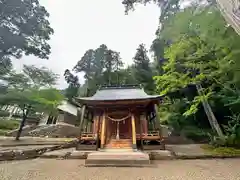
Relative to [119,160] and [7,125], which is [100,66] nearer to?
[7,125]

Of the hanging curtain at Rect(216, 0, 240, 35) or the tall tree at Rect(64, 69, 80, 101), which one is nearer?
the hanging curtain at Rect(216, 0, 240, 35)

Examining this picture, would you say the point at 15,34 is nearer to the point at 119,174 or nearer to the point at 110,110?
the point at 110,110

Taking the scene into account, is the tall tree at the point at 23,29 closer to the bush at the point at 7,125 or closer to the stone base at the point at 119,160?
the stone base at the point at 119,160

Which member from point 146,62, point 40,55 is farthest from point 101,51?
point 40,55

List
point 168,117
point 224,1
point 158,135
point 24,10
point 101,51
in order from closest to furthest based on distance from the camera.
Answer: point 224,1, point 158,135, point 24,10, point 168,117, point 101,51

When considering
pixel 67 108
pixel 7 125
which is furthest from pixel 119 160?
pixel 67 108

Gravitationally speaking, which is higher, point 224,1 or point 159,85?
point 159,85

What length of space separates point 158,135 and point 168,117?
18.9ft

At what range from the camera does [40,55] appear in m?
10.7

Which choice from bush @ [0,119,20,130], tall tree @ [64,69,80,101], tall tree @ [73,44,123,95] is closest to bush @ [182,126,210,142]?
tall tree @ [73,44,123,95]

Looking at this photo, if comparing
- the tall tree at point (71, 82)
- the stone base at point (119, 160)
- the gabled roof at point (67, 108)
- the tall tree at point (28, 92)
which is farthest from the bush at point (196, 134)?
the tall tree at point (71, 82)

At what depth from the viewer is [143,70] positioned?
838 inches

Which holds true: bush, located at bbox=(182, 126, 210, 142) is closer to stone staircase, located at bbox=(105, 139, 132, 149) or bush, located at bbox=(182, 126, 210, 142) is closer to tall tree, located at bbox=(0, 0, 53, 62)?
stone staircase, located at bbox=(105, 139, 132, 149)

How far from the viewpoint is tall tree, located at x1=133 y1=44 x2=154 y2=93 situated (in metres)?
19.9
